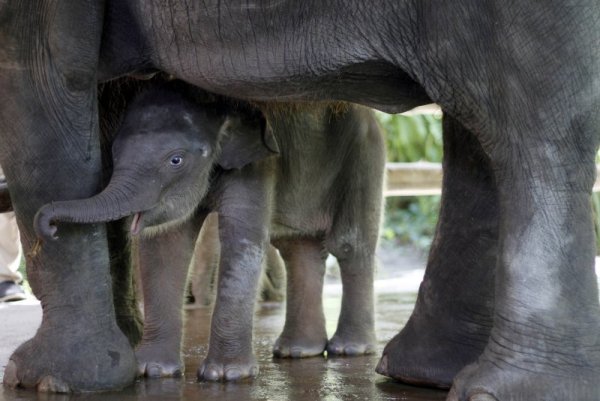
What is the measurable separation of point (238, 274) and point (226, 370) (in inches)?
13.4

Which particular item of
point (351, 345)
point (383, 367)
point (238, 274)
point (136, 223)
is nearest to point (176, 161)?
point (136, 223)

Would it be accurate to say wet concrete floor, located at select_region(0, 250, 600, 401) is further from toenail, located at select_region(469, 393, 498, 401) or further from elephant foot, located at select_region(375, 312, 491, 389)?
toenail, located at select_region(469, 393, 498, 401)

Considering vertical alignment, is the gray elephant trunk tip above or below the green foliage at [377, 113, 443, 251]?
below

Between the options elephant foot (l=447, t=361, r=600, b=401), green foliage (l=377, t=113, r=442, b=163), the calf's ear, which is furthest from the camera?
green foliage (l=377, t=113, r=442, b=163)

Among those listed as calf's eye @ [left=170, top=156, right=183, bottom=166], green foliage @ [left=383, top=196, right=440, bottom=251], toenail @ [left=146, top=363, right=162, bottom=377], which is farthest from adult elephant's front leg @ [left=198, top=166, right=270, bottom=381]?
green foliage @ [left=383, top=196, right=440, bottom=251]

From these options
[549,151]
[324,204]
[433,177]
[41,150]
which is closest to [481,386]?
[549,151]

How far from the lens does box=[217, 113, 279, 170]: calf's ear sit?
174 inches

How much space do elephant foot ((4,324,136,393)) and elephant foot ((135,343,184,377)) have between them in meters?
0.36

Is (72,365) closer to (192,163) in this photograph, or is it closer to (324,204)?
(192,163)

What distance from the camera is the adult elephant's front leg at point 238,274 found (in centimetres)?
420

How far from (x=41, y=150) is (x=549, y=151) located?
4.92ft

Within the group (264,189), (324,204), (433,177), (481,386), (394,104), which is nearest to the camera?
(481,386)

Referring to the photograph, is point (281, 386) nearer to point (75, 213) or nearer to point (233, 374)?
point (233, 374)

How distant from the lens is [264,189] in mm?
4547
